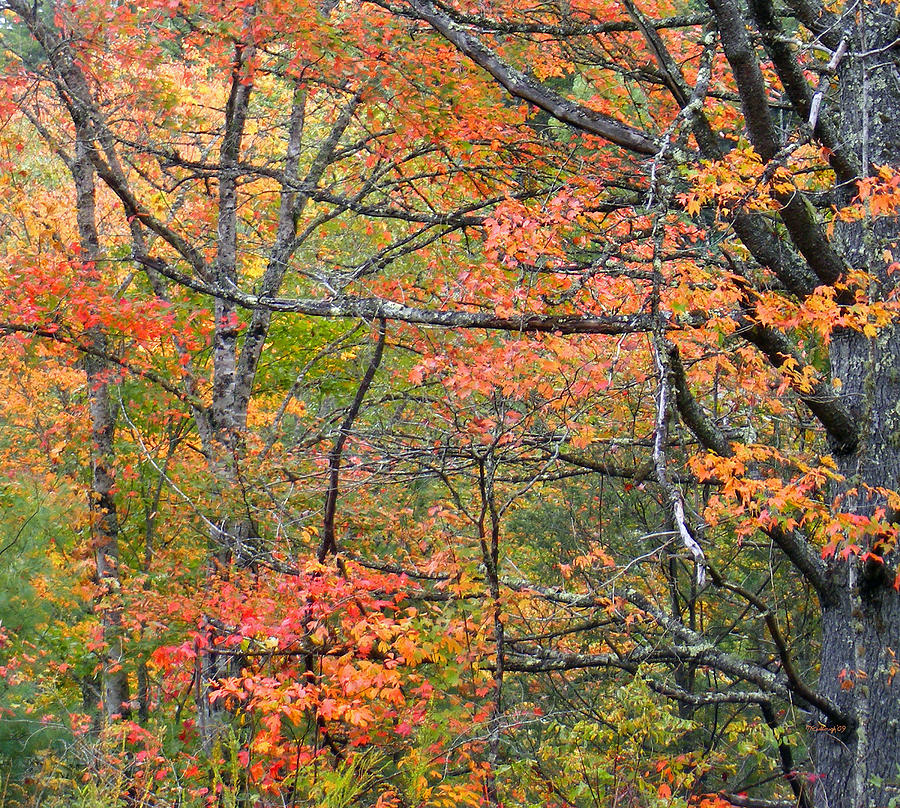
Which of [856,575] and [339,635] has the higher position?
[856,575]

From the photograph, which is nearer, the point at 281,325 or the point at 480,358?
the point at 480,358

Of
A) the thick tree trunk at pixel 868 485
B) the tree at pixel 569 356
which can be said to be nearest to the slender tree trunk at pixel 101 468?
the tree at pixel 569 356

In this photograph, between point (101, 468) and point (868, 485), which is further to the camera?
point (101, 468)

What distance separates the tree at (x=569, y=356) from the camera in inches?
187

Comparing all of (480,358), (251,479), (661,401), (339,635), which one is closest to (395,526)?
(251,479)

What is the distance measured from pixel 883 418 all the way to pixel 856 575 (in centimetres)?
98

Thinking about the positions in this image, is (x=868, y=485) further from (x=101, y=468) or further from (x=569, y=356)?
(x=101, y=468)

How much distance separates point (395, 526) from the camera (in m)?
9.95

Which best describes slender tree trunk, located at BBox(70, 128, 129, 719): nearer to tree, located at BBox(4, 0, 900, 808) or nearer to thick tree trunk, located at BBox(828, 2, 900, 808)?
tree, located at BBox(4, 0, 900, 808)

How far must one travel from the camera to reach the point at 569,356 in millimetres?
5801

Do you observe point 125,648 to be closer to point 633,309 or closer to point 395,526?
point 395,526

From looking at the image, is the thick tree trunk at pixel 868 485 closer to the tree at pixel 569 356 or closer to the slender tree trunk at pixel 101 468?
the tree at pixel 569 356

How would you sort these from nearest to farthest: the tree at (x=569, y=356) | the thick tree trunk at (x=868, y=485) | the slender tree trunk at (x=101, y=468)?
the tree at (x=569, y=356)
the thick tree trunk at (x=868, y=485)
the slender tree trunk at (x=101, y=468)

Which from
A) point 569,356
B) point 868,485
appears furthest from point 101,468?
point 868,485
